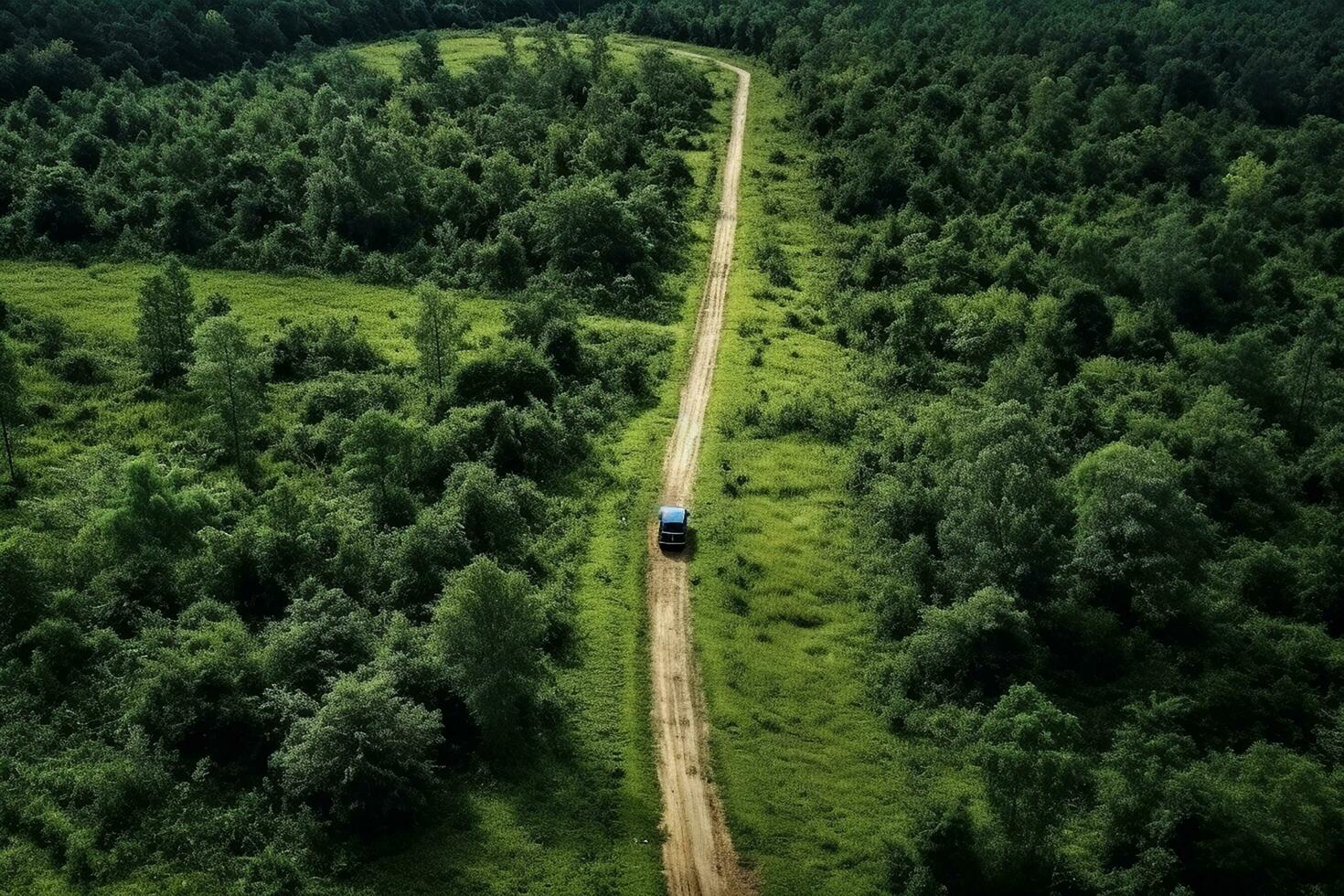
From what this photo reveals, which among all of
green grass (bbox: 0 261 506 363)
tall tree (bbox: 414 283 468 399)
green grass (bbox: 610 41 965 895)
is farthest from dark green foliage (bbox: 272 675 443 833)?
green grass (bbox: 0 261 506 363)

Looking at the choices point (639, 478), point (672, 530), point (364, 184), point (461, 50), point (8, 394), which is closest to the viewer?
point (672, 530)

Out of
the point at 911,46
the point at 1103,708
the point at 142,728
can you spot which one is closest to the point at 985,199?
the point at 911,46

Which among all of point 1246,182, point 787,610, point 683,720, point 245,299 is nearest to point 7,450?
point 245,299

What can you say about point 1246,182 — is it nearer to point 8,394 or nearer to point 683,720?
point 683,720

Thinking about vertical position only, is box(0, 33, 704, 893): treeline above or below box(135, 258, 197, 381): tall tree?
below

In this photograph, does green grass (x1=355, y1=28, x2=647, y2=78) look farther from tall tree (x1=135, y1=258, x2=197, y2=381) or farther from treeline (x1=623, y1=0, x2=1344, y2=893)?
tall tree (x1=135, y1=258, x2=197, y2=381)

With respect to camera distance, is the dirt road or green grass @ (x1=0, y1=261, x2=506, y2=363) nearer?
the dirt road
